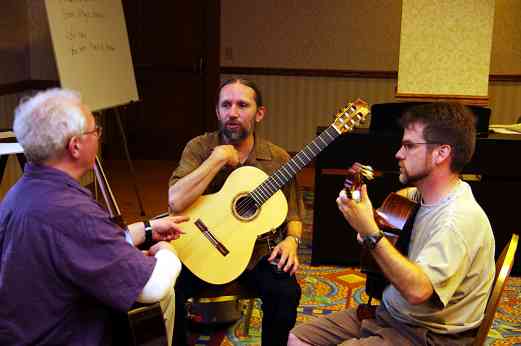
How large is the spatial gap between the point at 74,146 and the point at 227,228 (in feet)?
2.96

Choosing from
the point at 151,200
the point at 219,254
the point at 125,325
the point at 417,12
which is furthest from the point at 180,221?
the point at 151,200

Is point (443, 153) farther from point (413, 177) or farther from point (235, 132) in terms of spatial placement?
point (235, 132)

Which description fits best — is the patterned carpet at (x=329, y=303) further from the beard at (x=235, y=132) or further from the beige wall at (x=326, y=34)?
the beige wall at (x=326, y=34)

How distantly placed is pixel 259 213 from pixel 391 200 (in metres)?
0.58

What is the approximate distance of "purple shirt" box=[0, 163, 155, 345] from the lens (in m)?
1.41

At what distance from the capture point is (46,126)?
1.46m

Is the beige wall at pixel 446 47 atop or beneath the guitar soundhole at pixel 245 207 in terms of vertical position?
atop

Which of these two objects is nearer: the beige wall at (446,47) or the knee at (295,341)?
the knee at (295,341)

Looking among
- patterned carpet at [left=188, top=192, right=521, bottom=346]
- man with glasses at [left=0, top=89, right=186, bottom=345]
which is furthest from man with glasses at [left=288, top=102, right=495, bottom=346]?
patterned carpet at [left=188, top=192, right=521, bottom=346]

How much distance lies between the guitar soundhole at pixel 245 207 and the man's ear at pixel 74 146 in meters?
0.91

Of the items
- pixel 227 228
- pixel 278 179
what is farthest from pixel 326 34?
pixel 227 228

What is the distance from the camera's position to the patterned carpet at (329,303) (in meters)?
2.73

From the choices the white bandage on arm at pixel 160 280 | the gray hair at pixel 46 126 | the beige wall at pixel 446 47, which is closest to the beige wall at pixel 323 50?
the beige wall at pixel 446 47

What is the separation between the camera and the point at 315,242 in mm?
3523
